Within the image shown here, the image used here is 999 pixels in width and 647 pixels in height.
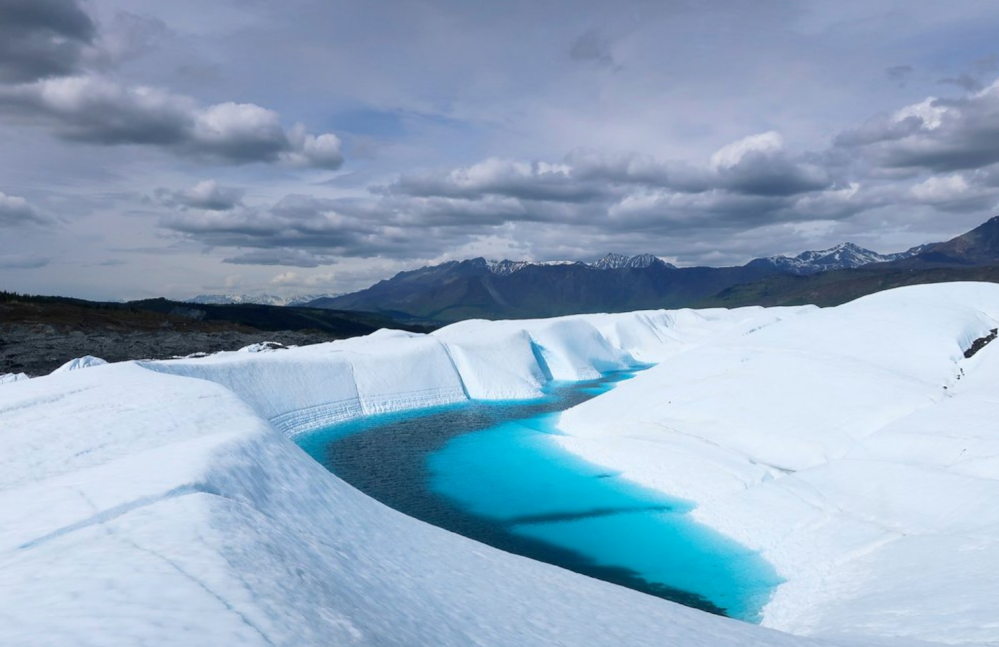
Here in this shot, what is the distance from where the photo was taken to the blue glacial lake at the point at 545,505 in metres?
15.1

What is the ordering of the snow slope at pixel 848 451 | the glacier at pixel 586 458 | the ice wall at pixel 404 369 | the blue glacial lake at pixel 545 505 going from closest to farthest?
the glacier at pixel 586 458 < the snow slope at pixel 848 451 < the blue glacial lake at pixel 545 505 < the ice wall at pixel 404 369

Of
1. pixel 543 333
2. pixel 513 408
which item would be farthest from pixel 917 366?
pixel 543 333

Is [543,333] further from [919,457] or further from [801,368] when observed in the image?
[919,457]

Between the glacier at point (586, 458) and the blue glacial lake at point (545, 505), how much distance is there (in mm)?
992

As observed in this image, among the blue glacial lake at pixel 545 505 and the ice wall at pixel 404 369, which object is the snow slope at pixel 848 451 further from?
the ice wall at pixel 404 369

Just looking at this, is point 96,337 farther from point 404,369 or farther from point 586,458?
point 586,458

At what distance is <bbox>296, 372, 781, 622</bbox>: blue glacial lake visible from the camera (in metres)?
15.1

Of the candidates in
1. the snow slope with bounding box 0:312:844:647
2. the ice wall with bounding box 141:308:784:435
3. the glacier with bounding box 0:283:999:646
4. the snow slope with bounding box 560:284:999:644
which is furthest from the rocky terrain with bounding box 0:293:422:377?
the snow slope with bounding box 560:284:999:644

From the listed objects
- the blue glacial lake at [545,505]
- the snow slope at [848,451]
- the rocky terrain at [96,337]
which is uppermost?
the rocky terrain at [96,337]

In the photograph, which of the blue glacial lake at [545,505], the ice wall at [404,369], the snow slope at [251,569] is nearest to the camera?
the snow slope at [251,569]

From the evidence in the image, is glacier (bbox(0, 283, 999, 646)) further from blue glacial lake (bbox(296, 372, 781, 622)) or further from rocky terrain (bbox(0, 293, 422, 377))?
rocky terrain (bbox(0, 293, 422, 377))

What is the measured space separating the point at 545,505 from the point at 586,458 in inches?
244

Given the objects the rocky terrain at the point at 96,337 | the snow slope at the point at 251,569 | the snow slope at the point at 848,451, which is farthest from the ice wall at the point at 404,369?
the snow slope at the point at 251,569

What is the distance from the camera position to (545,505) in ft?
67.6
